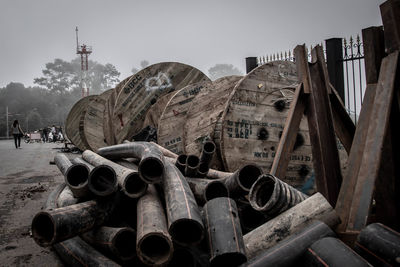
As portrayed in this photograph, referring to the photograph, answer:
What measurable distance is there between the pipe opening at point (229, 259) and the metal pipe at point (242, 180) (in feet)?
3.21

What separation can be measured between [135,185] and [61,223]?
692mm

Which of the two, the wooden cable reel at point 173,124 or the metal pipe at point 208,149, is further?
the wooden cable reel at point 173,124

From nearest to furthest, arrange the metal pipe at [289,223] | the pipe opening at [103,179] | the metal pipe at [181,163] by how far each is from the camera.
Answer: the metal pipe at [289,223]
the pipe opening at [103,179]
the metal pipe at [181,163]

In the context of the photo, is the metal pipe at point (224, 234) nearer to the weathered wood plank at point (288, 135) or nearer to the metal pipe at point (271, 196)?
the metal pipe at point (271, 196)

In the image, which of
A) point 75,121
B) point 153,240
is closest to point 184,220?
point 153,240

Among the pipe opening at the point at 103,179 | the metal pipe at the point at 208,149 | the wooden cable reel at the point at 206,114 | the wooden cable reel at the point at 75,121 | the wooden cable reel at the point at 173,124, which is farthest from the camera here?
the wooden cable reel at the point at 75,121

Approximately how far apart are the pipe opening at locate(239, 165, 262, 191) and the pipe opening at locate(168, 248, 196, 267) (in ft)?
2.86

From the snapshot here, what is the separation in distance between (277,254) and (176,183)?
1033 mm

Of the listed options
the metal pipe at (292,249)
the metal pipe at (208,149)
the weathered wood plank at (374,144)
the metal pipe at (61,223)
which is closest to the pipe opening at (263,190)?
the metal pipe at (292,249)

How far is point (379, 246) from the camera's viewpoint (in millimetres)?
1646

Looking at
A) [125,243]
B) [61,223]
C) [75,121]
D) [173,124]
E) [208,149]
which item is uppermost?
[75,121]

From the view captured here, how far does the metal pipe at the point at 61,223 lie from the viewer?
1.99 meters

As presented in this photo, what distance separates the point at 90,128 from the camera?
31.4 feet

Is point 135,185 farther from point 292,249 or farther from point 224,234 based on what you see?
point 292,249
